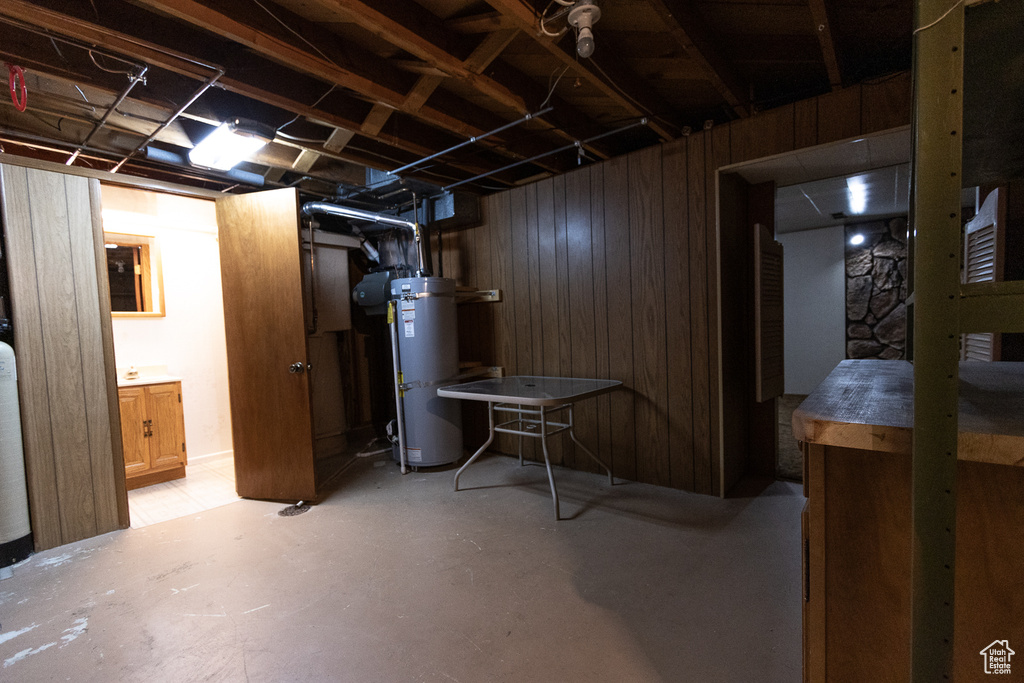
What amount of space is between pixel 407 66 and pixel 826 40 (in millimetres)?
2009

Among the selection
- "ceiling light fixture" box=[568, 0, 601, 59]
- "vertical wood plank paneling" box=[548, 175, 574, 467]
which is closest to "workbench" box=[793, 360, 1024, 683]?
"ceiling light fixture" box=[568, 0, 601, 59]

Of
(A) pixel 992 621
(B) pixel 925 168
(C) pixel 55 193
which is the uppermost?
(C) pixel 55 193

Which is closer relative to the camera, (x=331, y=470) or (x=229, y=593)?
(x=229, y=593)

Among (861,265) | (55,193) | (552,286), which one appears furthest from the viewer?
(861,265)

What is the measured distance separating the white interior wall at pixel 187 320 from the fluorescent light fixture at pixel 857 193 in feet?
18.3

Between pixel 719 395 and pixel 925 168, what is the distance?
2387 millimetres

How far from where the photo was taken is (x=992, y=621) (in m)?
0.82

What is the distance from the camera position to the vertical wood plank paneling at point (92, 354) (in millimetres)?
2836

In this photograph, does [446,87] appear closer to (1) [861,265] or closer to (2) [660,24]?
(2) [660,24]

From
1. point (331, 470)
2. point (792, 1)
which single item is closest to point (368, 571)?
point (331, 470)

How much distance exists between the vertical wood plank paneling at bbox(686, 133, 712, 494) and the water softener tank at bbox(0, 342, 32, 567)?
4.05 m

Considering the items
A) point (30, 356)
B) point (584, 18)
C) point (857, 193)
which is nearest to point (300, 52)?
point (584, 18)

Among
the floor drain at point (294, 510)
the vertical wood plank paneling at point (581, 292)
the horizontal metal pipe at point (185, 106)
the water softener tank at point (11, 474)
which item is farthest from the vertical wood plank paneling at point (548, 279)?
the water softener tank at point (11, 474)

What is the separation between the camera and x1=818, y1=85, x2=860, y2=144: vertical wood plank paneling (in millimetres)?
2473
